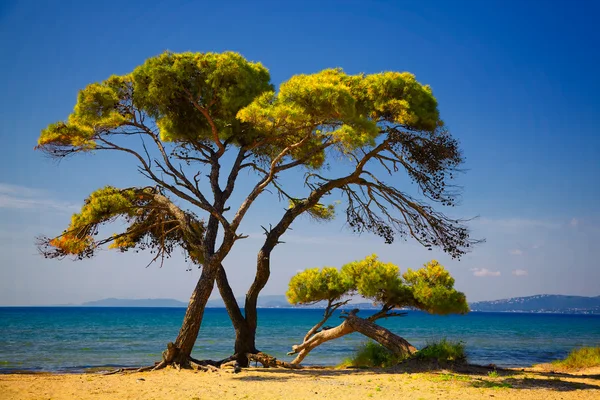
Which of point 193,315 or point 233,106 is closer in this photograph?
point 193,315

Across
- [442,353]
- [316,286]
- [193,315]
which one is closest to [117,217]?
[193,315]

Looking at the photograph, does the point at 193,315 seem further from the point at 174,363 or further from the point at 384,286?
the point at 384,286

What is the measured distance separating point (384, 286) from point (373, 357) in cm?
183

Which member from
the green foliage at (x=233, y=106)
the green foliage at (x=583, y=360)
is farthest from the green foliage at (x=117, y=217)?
the green foliage at (x=583, y=360)

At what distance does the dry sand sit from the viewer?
26.3ft

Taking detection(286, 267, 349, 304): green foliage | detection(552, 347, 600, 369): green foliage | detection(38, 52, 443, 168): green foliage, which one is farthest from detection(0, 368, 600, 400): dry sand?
detection(38, 52, 443, 168): green foliage

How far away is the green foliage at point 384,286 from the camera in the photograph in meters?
13.4

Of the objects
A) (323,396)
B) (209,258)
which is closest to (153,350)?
(209,258)

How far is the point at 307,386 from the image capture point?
8.77m

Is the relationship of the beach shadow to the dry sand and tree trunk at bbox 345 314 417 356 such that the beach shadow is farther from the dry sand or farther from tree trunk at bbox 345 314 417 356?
tree trunk at bbox 345 314 417 356

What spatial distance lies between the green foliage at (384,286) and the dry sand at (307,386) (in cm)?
299

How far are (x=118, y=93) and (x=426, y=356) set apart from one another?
9.32 m

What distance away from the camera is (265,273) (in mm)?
12578

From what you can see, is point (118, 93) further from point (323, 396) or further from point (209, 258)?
point (323, 396)
